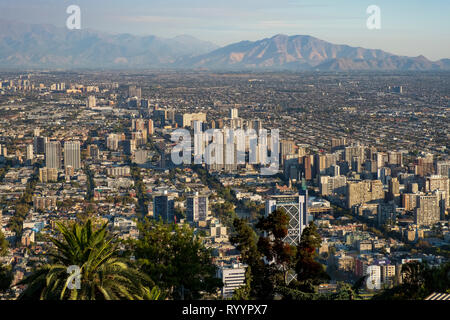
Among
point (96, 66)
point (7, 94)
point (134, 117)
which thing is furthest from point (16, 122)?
point (96, 66)

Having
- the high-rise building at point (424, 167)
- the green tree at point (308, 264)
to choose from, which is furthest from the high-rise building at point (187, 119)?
the green tree at point (308, 264)

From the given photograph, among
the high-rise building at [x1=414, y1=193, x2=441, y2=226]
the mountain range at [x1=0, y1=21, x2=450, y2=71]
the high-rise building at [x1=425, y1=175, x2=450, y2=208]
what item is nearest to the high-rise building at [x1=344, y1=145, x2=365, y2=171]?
the high-rise building at [x1=425, y1=175, x2=450, y2=208]

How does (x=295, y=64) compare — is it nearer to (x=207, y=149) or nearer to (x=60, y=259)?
(x=207, y=149)

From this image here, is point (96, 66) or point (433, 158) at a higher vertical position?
point (96, 66)

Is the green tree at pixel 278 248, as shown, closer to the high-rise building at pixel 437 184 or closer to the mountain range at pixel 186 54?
the high-rise building at pixel 437 184
